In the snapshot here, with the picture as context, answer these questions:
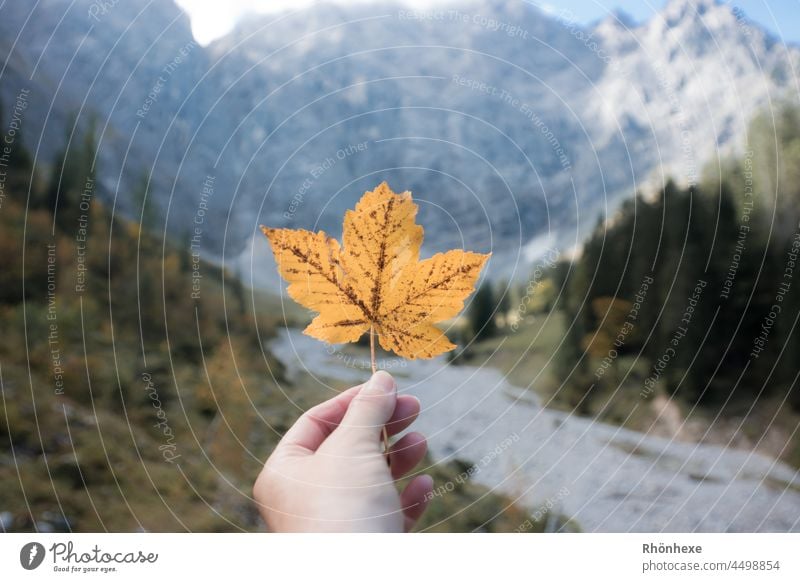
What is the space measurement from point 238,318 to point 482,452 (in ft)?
1.35

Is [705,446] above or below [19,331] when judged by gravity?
below

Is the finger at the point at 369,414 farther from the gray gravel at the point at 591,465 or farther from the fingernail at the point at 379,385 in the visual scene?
the gray gravel at the point at 591,465

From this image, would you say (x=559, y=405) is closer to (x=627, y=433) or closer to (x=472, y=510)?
(x=627, y=433)

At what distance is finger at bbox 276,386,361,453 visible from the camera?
1.50 feet

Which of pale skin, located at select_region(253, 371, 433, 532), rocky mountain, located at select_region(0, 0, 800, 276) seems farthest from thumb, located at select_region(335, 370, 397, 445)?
rocky mountain, located at select_region(0, 0, 800, 276)

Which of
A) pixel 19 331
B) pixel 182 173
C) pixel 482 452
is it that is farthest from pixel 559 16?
pixel 19 331

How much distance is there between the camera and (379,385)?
44cm

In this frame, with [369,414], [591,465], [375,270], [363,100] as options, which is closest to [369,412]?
[369,414]

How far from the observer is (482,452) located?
89 centimetres

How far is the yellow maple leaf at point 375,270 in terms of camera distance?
46 cm

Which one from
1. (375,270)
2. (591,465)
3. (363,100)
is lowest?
(591,465)

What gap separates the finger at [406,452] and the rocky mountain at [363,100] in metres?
0.24

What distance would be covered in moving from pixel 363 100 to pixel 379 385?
0.43m

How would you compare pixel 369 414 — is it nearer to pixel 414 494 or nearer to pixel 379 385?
pixel 379 385
